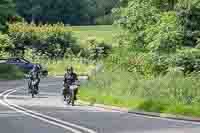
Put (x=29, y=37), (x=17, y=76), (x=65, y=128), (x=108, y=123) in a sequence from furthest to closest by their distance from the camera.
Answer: (x=29, y=37), (x=17, y=76), (x=108, y=123), (x=65, y=128)

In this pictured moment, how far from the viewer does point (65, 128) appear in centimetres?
1961

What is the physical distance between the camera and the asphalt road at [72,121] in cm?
1917

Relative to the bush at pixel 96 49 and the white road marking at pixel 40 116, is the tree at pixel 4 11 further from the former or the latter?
the white road marking at pixel 40 116

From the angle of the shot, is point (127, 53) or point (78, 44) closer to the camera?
point (127, 53)

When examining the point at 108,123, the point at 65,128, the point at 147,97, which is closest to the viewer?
the point at 65,128

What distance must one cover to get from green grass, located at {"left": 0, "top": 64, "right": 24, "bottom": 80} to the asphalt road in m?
22.9

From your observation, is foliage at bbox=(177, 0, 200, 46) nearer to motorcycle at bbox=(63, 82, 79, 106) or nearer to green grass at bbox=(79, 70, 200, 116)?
green grass at bbox=(79, 70, 200, 116)

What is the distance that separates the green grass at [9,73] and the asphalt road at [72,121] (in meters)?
22.9

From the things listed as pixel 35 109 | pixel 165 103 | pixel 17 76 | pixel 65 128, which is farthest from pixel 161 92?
pixel 17 76

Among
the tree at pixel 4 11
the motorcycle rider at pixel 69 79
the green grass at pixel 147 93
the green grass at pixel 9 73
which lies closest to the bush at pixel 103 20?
the green grass at pixel 9 73

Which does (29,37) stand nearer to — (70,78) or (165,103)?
(70,78)

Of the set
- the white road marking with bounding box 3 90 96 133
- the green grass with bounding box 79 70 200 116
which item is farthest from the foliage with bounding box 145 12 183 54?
the white road marking with bounding box 3 90 96 133

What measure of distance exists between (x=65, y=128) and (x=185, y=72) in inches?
607

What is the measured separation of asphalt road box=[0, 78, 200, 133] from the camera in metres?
19.2
